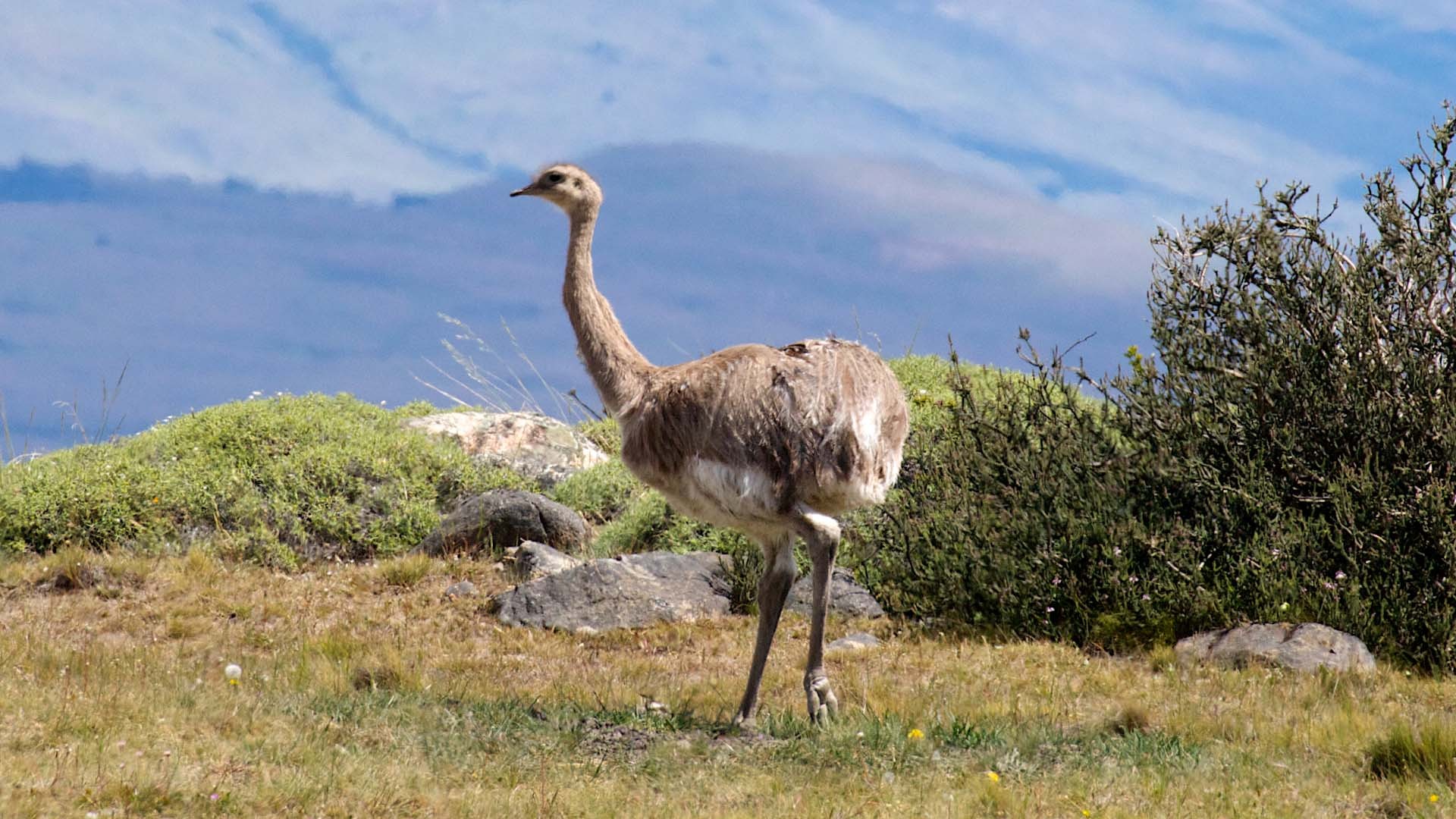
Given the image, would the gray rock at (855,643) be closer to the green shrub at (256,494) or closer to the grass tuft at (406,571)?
the grass tuft at (406,571)

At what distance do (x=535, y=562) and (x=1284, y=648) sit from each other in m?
5.83

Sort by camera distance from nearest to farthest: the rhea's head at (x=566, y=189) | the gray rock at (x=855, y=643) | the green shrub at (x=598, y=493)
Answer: the rhea's head at (x=566, y=189), the gray rock at (x=855, y=643), the green shrub at (x=598, y=493)

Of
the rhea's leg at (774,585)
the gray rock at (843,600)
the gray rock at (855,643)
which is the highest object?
the rhea's leg at (774,585)

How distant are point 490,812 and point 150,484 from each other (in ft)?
31.9

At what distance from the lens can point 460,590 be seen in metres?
11.6

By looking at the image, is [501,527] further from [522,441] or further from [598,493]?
[522,441]

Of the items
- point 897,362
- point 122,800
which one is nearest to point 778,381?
point 122,800

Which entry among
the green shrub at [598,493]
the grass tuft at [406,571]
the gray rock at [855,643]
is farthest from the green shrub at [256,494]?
the gray rock at [855,643]

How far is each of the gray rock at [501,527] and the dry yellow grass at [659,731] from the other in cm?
219

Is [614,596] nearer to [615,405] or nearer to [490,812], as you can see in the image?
[615,405]

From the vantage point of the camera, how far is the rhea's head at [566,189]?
8258 mm

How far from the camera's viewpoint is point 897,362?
782 inches

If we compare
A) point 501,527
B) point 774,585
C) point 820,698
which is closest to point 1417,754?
point 820,698

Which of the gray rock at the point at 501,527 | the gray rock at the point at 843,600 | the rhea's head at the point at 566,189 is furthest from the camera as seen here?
the gray rock at the point at 501,527
